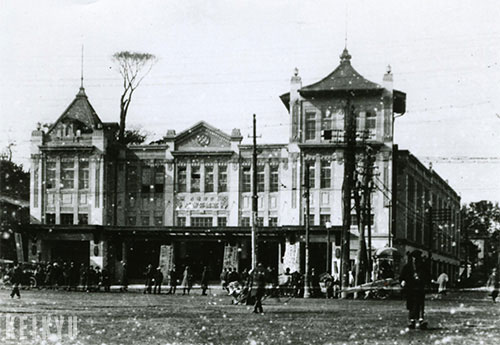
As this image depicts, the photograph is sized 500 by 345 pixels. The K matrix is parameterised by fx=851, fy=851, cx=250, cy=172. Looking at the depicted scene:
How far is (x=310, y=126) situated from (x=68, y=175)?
15382 mm

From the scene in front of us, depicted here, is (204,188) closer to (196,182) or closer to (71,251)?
(196,182)

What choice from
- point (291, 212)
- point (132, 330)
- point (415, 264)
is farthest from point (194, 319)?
point (291, 212)

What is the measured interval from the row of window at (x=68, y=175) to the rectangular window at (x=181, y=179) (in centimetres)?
575

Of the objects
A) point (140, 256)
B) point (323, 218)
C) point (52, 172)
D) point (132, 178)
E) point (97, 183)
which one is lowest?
point (140, 256)

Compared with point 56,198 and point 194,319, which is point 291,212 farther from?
point 194,319

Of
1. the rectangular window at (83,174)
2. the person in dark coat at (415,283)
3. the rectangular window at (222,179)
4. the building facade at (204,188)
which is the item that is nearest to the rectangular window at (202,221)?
the building facade at (204,188)

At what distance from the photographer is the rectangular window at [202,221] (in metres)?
51.7

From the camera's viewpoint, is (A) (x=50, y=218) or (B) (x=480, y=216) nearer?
(A) (x=50, y=218)

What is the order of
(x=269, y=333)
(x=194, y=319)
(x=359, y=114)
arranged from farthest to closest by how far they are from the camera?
1. (x=359, y=114)
2. (x=194, y=319)
3. (x=269, y=333)

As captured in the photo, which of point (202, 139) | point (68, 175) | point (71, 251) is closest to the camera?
point (202, 139)

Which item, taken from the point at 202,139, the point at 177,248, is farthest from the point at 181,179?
the point at 177,248

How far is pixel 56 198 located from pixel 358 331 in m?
38.9

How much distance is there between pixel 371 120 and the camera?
164 feet

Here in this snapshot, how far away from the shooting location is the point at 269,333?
15883 mm
